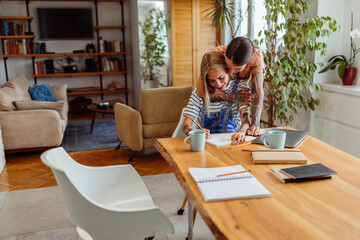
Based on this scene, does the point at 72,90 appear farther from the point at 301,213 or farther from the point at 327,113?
the point at 301,213

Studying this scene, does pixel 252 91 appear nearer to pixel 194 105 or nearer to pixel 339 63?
pixel 194 105

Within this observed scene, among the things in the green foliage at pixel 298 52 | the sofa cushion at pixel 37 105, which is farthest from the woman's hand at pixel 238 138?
the sofa cushion at pixel 37 105

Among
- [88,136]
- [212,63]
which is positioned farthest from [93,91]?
[212,63]

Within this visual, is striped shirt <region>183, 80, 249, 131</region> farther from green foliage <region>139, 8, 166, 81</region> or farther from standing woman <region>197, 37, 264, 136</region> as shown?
green foliage <region>139, 8, 166, 81</region>

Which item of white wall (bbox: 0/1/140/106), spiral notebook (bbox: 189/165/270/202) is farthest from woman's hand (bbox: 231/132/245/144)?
white wall (bbox: 0/1/140/106)

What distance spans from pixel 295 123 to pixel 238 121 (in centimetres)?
195

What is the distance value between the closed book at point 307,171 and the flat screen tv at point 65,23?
6771mm

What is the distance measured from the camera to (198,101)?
2277mm

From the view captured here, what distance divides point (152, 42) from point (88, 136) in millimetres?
2465

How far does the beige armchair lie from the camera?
13.3 feet

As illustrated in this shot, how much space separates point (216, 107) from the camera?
2.31 meters

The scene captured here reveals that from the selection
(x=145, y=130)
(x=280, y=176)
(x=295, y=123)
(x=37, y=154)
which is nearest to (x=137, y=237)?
(x=280, y=176)

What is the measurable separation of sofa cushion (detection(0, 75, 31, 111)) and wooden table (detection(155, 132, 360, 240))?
352 centimetres

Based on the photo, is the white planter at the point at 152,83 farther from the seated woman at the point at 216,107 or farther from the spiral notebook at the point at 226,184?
the spiral notebook at the point at 226,184
